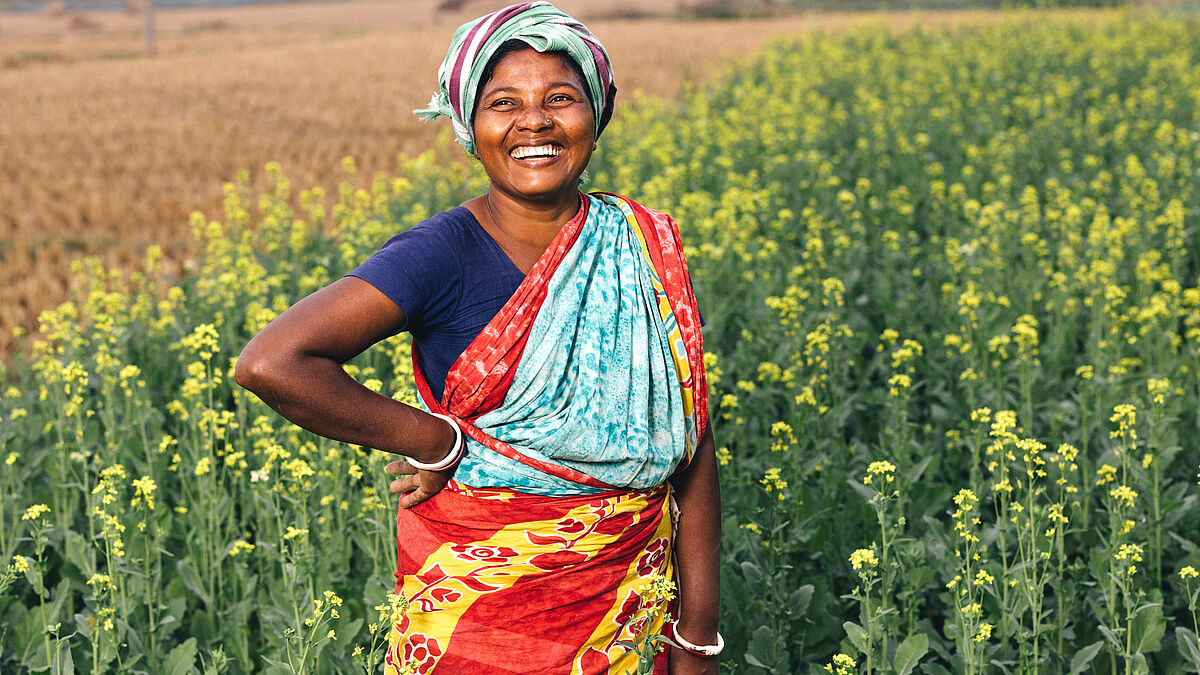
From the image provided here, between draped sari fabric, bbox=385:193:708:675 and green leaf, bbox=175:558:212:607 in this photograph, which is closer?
draped sari fabric, bbox=385:193:708:675

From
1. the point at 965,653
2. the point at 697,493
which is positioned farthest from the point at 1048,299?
the point at 697,493

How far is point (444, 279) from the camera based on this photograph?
2059mm

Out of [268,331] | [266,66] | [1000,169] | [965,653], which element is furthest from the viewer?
[266,66]

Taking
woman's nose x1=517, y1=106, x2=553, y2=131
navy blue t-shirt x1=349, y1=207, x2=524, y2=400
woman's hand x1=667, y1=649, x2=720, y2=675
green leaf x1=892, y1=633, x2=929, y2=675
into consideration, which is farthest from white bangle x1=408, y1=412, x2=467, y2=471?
green leaf x1=892, y1=633, x2=929, y2=675

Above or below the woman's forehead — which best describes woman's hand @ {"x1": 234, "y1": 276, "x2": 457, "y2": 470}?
below

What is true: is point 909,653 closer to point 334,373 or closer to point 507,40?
point 334,373

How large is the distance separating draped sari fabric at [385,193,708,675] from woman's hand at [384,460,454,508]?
0.02 metres

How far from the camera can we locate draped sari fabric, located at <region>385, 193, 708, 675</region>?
6.77ft

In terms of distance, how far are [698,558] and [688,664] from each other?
0.76 feet

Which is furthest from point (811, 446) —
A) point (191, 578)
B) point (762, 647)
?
point (191, 578)

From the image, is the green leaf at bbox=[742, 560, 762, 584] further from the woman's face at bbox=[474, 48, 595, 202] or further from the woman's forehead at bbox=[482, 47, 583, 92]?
the woman's forehead at bbox=[482, 47, 583, 92]

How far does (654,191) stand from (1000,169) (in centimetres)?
268

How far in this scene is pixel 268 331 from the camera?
1919 millimetres

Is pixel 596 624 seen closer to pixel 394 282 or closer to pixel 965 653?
pixel 394 282
